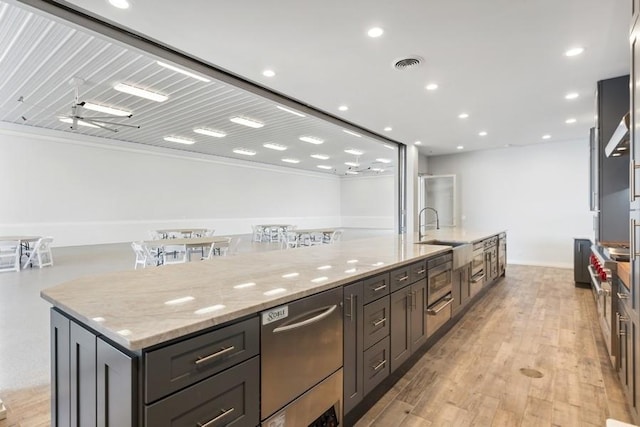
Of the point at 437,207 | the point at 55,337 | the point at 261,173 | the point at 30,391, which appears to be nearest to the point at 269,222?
the point at 261,173

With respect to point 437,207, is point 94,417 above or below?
below

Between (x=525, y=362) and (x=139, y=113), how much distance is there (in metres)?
7.82

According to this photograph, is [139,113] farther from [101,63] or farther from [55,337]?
[55,337]

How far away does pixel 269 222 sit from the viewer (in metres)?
14.5

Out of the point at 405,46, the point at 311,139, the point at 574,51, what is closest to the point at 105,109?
the point at 311,139

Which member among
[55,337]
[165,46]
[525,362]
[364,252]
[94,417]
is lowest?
[525,362]

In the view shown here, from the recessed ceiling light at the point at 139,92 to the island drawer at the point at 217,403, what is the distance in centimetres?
566

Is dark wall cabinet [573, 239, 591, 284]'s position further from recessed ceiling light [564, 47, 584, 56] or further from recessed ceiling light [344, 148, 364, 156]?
recessed ceiling light [344, 148, 364, 156]

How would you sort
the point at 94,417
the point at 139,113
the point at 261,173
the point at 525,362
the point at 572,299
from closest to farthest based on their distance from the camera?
the point at 94,417
the point at 525,362
the point at 572,299
the point at 139,113
the point at 261,173

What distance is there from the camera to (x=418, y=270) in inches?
102

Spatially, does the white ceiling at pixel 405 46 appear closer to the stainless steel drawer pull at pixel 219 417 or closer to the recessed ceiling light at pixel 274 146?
the stainless steel drawer pull at pixel 219 417

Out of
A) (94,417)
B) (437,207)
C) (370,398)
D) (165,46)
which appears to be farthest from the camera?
(437,207)

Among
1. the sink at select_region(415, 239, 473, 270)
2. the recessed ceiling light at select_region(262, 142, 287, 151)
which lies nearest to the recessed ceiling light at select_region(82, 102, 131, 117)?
the recessed ceiling light at select_region(262, 142, 287, 151)

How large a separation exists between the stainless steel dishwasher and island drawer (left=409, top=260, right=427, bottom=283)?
3.28 ft
